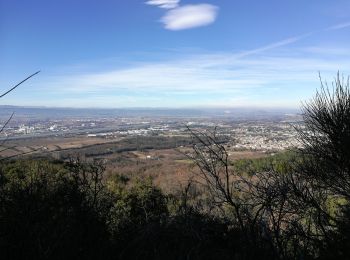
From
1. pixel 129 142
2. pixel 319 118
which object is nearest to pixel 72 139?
pixel 129 142

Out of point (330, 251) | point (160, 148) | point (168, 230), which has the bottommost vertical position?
point (160, 148)

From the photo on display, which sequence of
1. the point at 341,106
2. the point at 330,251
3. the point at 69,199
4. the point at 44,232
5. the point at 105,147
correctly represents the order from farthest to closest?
the point at 105,147 → the point at 341,106 → the point at 69,199 → the point at 330,251 → the point at 44,232

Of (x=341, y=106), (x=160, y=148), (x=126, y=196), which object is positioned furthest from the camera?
(x=160, y=148)

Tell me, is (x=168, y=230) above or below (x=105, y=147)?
above

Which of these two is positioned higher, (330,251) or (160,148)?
(330,251)

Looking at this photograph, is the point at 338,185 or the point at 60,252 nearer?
the point at 60,252

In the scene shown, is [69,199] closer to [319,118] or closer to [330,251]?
[330,251]

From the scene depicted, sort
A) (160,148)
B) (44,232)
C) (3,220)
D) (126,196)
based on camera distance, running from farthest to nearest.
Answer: (160,148)
(126,196)
(3,220)
(44,232)

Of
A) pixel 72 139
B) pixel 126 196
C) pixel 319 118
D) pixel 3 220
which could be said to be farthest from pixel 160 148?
pixel 3 220

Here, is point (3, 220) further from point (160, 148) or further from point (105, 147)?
point (160, 148)
